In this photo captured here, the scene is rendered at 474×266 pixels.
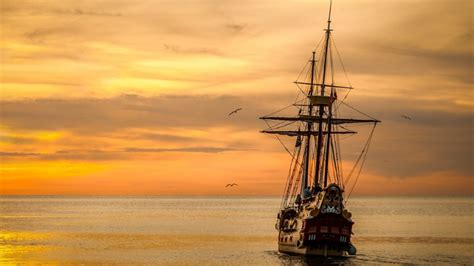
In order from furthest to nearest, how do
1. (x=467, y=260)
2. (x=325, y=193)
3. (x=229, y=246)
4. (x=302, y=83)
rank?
(x=229, y=246), (x=302, y=83), (x=467, y=260), (x=325, y=193)

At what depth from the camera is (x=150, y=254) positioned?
3629 inches

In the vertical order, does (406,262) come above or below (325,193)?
below

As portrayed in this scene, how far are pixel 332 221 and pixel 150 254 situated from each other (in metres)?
25.0

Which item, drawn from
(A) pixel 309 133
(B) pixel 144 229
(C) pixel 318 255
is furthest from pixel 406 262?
(B) pixel 144 229

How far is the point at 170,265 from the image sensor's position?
8069 centimetres

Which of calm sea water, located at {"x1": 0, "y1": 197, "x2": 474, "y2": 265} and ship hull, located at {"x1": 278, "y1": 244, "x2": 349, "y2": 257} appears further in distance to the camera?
calm sea water, located at {"x1": 0, "y1": 197, "x2": 474, "y2": 265}

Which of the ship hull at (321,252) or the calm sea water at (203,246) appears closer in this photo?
the ship hull at (321,252)

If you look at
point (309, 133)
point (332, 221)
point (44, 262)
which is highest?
point (309, 133)

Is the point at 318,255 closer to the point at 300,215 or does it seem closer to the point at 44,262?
the point at 300,215

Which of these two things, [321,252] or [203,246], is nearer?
[321,252]

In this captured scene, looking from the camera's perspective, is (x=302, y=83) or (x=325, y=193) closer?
(x=325, y=193)

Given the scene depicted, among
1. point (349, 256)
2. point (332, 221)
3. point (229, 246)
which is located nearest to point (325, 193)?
point (332, 221)

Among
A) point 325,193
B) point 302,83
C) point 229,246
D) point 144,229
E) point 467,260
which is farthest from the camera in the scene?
point 144,229

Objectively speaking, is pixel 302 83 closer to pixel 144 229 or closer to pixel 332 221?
pixel 332 221
